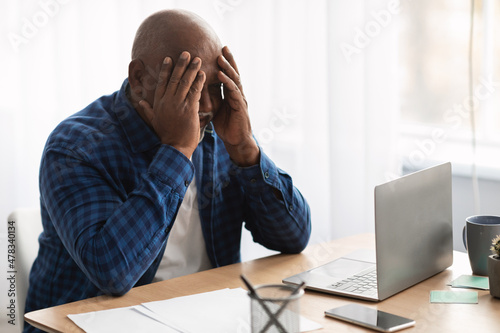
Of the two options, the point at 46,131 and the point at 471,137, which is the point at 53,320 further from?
the point at 471,137

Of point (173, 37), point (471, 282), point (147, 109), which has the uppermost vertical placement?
point (173, 37)

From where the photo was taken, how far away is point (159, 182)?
51.9 inches

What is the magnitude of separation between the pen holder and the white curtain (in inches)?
60.3

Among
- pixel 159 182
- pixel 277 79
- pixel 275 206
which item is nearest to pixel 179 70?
pixel 159 182

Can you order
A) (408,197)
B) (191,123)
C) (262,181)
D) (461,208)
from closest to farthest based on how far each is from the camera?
(408,197)
(191,123)
(262,181)
(461,208)

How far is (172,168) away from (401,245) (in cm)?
51

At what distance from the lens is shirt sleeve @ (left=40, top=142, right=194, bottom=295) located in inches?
48.9

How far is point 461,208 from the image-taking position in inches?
93.0

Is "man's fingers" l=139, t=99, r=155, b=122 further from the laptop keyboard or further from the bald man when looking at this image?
the laptop keyboard

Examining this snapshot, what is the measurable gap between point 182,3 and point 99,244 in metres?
1.49

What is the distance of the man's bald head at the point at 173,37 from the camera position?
1359 mm

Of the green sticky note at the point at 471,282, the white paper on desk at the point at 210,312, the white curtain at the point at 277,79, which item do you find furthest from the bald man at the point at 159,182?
the white curtain at the point at 277,79

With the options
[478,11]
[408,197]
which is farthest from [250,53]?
[408,197]

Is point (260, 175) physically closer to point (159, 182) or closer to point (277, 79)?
point (159, 182)
